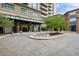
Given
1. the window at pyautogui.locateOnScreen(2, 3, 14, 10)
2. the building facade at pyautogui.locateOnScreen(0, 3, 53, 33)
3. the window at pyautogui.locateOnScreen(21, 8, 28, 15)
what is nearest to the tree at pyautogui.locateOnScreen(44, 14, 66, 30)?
the building facade at pyautogui.locateOnScreen(0, 3, 53, 33)

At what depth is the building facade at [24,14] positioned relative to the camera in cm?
1680

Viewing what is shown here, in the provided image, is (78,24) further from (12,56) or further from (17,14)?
(12,56)

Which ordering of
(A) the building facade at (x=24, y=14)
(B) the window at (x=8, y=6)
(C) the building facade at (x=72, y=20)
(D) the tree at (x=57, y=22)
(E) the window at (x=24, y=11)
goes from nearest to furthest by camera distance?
(B) the window at (x=8, y=6), (A) the building facade at (x=24, y=14), (C) the building facade at (x=72, y=20), (D) the tree at (x=57, y=22), (E) the window at (x=24, y=11)

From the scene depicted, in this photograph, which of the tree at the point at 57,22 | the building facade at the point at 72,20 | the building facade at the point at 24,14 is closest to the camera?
the building facade at the point at 24,14

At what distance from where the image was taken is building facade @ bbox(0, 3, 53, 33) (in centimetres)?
1680

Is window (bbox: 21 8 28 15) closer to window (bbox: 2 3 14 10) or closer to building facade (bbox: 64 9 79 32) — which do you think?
window (bbox: 2 3 14 10)

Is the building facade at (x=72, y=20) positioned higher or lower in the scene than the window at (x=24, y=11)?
lower

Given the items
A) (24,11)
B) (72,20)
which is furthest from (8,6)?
(72,20)

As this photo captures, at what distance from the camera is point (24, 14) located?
66.8 feet

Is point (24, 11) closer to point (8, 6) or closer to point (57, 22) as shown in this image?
point (8, 6)

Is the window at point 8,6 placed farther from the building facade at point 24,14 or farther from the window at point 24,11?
the window at point 24,11

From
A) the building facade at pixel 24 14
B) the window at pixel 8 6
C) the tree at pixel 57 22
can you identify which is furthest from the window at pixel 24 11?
the tree at pixel 57 22

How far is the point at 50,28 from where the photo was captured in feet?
66.9

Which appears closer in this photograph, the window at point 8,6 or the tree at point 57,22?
the window at point 8,6
